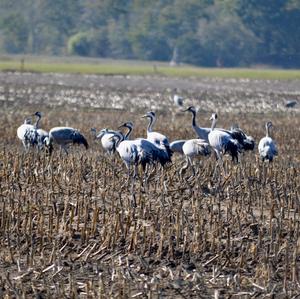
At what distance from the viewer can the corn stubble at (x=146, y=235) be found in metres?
8.25

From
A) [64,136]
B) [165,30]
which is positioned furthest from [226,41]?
[64,136]

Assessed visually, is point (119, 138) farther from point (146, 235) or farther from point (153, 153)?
point (146, 235)

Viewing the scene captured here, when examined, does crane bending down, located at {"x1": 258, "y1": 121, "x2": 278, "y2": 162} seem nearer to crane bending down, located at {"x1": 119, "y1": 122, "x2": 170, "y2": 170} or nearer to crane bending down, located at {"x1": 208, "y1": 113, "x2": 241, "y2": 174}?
crane bending down, located at {"x1": 208, "y1": 113, "x2": 241, "y2": 174}

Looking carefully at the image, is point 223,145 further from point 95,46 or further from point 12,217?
point 95,46

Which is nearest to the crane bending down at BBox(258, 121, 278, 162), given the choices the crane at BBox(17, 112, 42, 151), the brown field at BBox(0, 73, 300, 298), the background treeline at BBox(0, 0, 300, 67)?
the brown field at BBox(0, 73, 300, 298)

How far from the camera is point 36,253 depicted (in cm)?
927

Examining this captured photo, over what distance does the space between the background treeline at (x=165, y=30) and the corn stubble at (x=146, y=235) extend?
Result: 71.3 metres

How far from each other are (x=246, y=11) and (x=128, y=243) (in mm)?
79600

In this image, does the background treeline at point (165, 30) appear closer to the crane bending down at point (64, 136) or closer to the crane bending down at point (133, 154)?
the crane bending down at point (64, 136)

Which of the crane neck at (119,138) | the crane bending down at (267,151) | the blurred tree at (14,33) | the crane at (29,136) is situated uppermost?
the crane neck at (119,138)

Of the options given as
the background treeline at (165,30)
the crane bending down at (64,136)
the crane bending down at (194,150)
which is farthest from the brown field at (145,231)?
the background treeline at (165,30)

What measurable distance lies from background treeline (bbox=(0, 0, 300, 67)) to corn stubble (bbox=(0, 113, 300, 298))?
234 feet

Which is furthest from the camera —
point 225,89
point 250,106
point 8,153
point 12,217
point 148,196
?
point 225,89

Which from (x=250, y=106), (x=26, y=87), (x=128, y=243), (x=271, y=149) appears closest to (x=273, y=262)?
(x=128, y=243)
